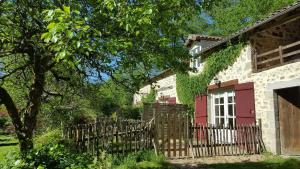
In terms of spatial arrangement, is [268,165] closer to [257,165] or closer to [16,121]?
[257,165]

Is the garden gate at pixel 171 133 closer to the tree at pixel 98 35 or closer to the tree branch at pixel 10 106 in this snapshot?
the tree at pixel 98 35

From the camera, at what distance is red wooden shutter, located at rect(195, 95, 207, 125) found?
17472 millimetres

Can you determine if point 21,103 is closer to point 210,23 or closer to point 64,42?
point 64,42

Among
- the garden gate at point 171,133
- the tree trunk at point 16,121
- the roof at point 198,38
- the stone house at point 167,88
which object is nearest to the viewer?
the tree trunk at point 16,121

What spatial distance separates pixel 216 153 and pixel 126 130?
352 cm

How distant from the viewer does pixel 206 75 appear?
17.2 metres

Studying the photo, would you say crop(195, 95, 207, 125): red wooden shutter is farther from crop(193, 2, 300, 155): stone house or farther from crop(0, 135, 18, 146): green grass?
crop(0, 135, 18, 146): green grass

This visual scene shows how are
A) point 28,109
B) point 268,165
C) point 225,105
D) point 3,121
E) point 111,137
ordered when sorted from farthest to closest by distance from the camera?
point 3,121 → point 225,105 → point 111,137 → point 268,165 → point 28,109

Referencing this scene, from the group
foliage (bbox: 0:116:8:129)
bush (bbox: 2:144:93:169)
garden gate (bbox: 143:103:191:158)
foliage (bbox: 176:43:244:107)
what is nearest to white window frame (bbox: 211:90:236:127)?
foliage (bbox: 176:43:244:107)

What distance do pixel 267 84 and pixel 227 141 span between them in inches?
97.0

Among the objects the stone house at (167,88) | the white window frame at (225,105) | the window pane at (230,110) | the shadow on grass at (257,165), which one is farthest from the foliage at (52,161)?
the stone house at (167,88)

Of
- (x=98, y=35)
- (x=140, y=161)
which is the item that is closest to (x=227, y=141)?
(x=140, y=161)

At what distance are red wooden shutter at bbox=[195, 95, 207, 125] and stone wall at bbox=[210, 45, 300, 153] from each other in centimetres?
354

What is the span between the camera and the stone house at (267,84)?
12.2 m
